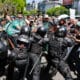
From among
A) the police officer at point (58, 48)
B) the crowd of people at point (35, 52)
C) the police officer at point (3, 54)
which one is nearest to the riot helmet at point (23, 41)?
the crowd of people at point (35, 52)

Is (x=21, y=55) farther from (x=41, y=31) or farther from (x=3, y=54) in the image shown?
(x=41, y=31)

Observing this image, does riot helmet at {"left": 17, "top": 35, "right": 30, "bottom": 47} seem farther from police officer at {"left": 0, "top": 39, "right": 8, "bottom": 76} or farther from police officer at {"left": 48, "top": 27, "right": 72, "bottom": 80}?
police officer at {"left": 48, "top": 27, "right": 72, "bottom": 80}

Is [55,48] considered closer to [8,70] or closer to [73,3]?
[8,70]

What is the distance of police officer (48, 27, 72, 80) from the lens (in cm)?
921

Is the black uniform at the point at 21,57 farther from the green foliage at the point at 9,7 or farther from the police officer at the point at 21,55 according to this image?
the green foliage at the point at 9,7

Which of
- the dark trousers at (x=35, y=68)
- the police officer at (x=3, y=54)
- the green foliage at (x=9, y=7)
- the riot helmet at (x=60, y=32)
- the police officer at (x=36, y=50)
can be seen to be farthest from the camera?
the green foliage at (x=9, y=7)

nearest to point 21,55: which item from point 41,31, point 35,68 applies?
point 35,68

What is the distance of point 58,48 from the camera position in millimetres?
9234

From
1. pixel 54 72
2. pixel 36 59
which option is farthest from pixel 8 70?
pixel 54 72

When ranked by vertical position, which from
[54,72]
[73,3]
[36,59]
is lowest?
[73,3]

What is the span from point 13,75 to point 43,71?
129cm

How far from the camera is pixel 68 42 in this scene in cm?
953

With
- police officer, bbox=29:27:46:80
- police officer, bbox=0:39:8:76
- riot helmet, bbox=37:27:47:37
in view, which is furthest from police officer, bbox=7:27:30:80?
riot helmet, bbox=37:27:47:37

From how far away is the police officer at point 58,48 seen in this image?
9205 millimetres
